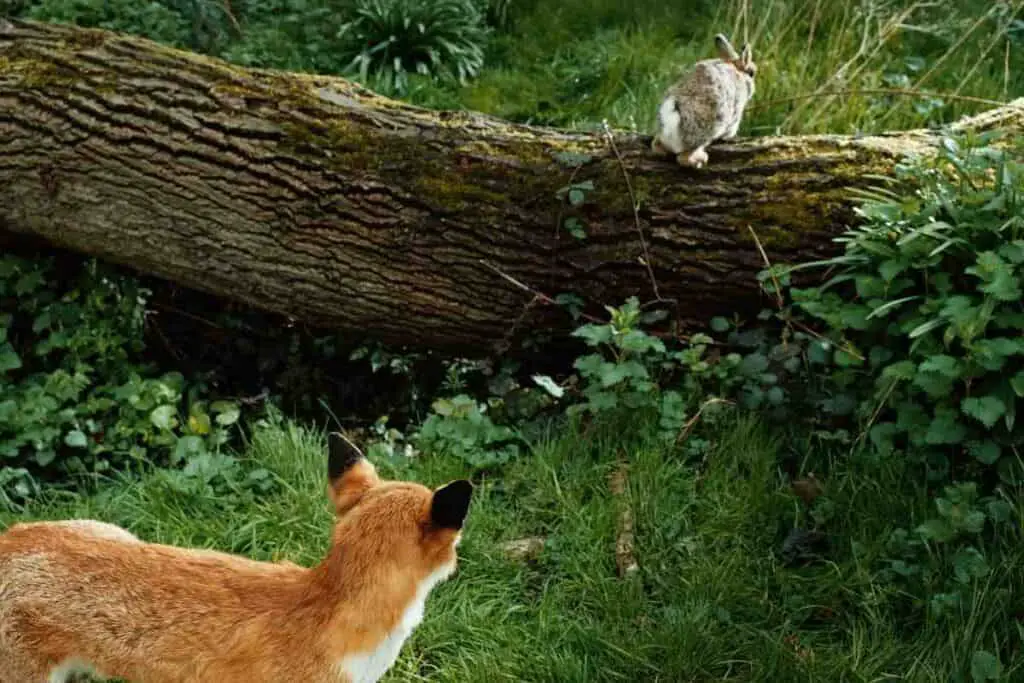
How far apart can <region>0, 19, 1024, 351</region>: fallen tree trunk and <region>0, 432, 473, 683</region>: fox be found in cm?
213

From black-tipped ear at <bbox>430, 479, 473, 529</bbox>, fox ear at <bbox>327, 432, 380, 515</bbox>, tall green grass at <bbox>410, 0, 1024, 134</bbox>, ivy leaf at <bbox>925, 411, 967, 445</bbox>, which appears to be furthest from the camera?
tall green grass at <bbox>410, 0, 1024, 134</bbox>

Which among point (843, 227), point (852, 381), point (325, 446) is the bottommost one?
point (325, 446)

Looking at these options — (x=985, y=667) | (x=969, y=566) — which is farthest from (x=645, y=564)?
(x=985, y=667)

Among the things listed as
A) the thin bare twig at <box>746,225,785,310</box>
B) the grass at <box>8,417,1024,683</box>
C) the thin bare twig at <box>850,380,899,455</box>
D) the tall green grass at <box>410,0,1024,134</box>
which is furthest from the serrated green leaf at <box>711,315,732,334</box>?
the tall green grass at <box>410,0,1024,134</box>

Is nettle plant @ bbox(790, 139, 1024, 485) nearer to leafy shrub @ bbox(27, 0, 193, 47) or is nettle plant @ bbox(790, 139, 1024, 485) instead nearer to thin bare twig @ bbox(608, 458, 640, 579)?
thin bare twig @ bbox(608, 458, 640, 579)

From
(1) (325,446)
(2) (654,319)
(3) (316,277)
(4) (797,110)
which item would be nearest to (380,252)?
(3) (316,277)

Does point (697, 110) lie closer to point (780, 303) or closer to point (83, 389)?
point (780, 303)

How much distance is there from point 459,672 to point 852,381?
→ 2234 mm

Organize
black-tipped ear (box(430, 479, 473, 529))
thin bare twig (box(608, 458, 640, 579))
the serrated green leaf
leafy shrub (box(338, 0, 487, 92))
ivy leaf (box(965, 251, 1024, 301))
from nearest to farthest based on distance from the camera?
black-tipped ear (box(430, 479, 473, 529)) < ivy leaf (box(965, 251, 1024, 301)) < thin bare twig (box(608, 458, 640, 579)) < the serrated green leaf < leafy shrub (box(338, 0, 487, 92))

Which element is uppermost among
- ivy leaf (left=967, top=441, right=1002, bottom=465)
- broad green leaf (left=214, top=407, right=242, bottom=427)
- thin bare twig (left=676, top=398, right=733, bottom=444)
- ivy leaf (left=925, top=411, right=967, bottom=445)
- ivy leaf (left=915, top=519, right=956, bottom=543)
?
ivy leaf (left=925, top=411, right=967, bottom=445)

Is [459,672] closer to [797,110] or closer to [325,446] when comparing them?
[325,446]

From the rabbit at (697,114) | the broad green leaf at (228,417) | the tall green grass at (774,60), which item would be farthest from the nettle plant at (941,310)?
the broad green leaf at (228,417)

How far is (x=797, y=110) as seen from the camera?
7.75 m

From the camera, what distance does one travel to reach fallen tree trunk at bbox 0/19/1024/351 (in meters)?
5.98
